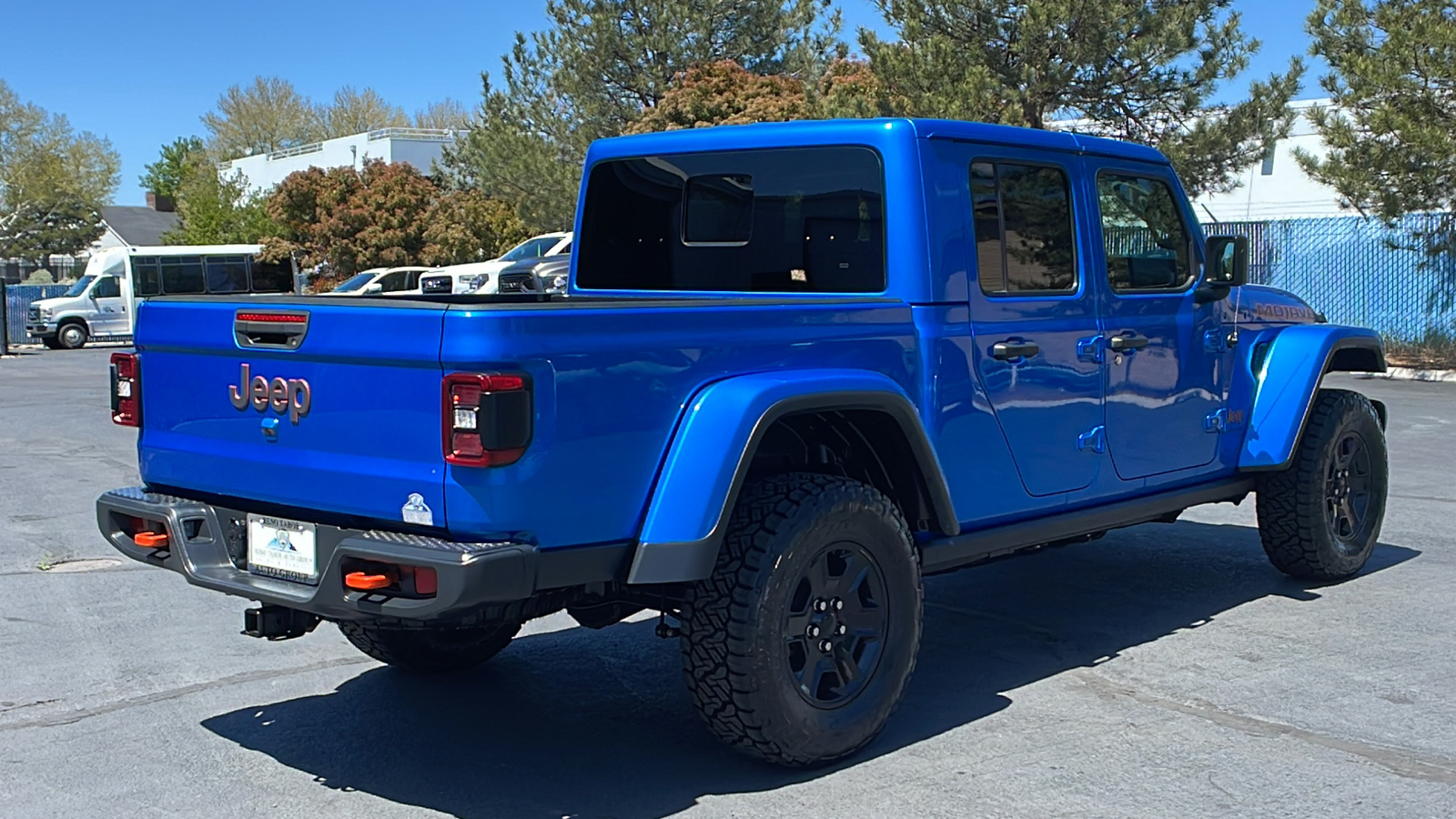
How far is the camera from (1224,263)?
6.59 metres

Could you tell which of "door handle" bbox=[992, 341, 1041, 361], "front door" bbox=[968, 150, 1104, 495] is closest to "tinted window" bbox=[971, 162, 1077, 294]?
"front door" bbox=[968, 150, 1104, 495]

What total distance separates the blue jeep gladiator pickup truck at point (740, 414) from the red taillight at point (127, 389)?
0.04ft

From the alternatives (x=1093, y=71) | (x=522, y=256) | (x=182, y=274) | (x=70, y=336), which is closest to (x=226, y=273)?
(x=182, y=274)

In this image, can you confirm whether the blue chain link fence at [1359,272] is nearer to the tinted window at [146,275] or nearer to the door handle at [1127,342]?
the door handle at [1127,342]

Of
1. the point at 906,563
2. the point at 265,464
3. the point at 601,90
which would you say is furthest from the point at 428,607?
the point at 601,90

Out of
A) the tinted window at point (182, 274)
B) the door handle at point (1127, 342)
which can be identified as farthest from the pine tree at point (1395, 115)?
the tinted window at point (182, 274)

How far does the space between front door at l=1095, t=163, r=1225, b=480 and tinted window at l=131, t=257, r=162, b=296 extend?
32908 millimetres

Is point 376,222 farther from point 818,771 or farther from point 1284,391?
point 818,771

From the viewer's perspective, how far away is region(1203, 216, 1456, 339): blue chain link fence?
22.9 metres

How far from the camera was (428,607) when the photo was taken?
3.87m

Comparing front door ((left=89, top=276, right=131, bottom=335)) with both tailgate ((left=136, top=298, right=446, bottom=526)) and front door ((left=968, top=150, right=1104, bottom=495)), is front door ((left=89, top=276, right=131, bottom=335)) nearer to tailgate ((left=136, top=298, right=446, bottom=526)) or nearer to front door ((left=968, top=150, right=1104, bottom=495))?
tailgate ((left=136, top=298, right=446, bottom=526))

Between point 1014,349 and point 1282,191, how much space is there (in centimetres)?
3179

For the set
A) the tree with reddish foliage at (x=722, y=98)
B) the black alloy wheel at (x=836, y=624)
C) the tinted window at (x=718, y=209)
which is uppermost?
the tree with reddish foliage at (x=722, y=98)

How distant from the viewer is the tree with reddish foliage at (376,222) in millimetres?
41156
